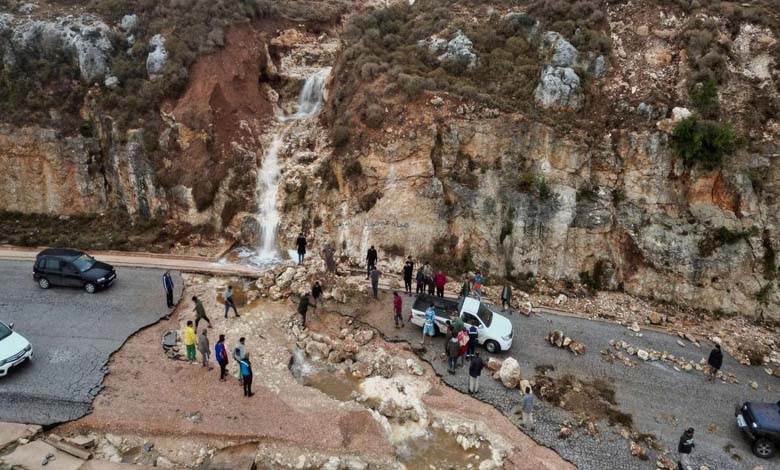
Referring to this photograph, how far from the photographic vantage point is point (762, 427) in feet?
46.4

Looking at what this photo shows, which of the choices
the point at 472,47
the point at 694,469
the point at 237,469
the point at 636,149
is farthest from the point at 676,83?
the point at 237,469

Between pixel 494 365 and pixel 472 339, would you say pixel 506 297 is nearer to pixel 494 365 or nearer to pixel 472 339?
pixel 472 339

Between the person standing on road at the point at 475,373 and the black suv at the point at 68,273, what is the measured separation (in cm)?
1531

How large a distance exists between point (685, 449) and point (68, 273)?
896 inches

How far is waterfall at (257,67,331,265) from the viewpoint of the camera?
25.5 metres

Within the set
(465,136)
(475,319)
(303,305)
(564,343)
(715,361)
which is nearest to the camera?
(715,361)

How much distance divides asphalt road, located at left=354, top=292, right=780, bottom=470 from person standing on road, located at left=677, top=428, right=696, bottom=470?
0.26 metres

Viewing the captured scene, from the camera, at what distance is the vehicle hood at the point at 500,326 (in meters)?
17.6

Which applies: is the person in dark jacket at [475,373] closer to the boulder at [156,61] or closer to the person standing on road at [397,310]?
the person standing on road at [397,310]

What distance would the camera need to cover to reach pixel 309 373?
17.1 m

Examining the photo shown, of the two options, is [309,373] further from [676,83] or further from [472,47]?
[676,83]

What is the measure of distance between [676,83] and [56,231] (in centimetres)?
3269

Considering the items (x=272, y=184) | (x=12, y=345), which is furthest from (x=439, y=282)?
(x=12, y=345)

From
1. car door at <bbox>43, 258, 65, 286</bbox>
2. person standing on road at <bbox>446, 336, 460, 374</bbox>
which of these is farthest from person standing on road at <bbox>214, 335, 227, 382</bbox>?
car door at <bbox>43, 258, 65, 286</bbox>
